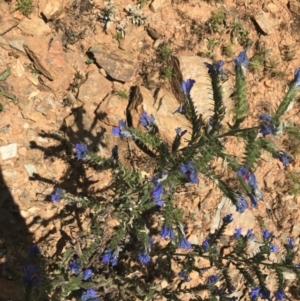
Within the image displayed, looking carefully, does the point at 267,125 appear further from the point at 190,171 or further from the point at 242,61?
the point at 190,171

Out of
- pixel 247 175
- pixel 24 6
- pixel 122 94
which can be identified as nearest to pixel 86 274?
pixel 247 175

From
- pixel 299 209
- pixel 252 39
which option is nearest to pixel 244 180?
pixel 299 209

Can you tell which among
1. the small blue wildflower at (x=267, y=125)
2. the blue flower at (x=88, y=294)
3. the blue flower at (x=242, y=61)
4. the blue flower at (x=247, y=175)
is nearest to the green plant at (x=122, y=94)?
the blue flower at (x=88, y=294)

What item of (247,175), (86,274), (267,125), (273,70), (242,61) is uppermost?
(242,61)

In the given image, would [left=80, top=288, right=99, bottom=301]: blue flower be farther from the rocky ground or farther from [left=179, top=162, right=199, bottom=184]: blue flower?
[left=179, top=162, right=199, bottom=184]: blue flower

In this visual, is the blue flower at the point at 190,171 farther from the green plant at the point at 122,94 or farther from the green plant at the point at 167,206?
the green plant at the point at 122,94

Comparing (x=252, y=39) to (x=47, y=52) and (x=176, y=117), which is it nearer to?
(x=176, y=117)
